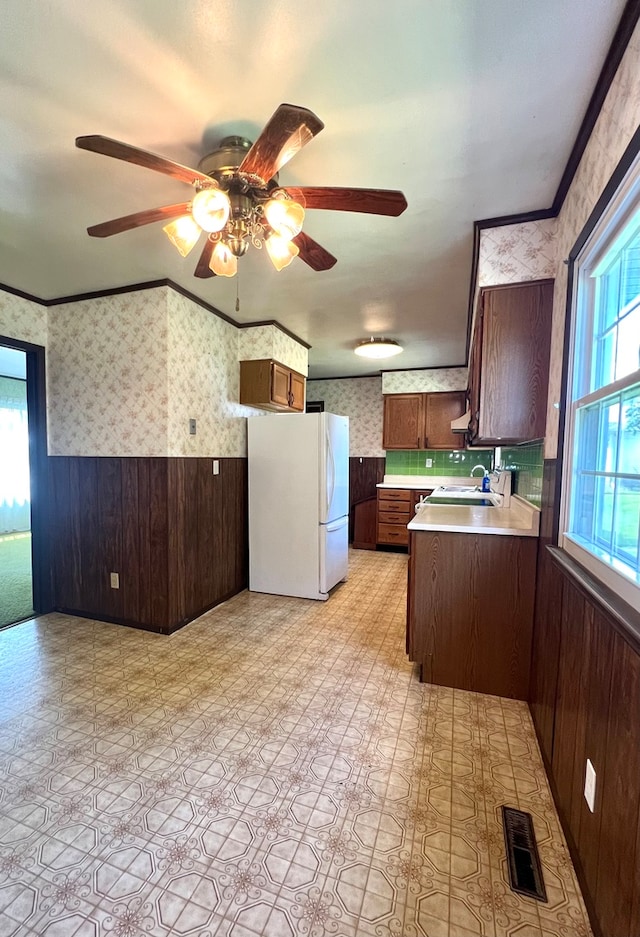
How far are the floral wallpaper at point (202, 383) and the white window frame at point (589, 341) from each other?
7.74ft

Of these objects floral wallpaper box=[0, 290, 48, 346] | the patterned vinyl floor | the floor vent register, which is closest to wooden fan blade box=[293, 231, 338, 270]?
the patterned vinyl floor

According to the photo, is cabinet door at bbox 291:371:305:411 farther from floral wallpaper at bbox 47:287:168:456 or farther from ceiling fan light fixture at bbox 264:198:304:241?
ceiling fan light fixture at bbox 264:198:304:241

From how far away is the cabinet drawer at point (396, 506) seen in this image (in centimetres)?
518

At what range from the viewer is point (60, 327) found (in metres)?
3.05

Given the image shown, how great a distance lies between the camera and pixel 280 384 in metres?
3.69

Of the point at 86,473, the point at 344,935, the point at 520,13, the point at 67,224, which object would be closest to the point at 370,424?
the point at 86,473

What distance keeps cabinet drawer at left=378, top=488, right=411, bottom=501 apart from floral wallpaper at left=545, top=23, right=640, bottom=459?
338 cm

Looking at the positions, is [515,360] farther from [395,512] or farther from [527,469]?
[395,512]

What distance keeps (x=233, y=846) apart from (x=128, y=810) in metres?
0.41

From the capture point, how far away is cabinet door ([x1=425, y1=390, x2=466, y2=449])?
521 cm

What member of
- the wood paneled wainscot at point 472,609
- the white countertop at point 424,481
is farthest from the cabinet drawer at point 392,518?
the wood paneled wainscot at point 472,609

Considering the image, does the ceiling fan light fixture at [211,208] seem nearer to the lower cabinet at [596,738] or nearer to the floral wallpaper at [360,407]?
the lower cabinet at [596,738]

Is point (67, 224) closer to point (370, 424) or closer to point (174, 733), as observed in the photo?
point (174, 733)

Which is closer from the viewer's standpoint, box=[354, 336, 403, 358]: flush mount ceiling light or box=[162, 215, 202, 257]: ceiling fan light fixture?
box=[162, 215, 202, 257]: ceiling fan light fixture
